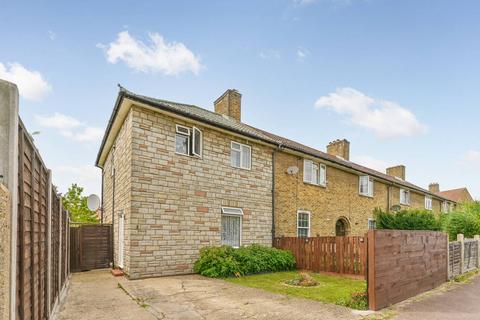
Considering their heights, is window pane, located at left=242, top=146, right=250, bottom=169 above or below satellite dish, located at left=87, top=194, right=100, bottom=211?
above

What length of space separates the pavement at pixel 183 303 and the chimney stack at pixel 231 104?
34.8ft

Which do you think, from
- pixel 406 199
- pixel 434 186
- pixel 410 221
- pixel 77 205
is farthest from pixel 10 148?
pixel 434 186

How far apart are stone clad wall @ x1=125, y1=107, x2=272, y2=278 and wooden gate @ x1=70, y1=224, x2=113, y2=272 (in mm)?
3851

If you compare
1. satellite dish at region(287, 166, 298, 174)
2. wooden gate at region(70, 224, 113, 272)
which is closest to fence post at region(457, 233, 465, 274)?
satellite dish at region(287, 166, 298, 174)

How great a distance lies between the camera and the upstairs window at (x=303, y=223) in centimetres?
1650

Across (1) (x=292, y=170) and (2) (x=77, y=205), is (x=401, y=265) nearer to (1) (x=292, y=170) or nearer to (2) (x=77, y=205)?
(1) (x=292, y=170)

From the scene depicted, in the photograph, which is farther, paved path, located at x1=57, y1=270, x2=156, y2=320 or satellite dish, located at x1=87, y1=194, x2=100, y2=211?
satellite dish, located at x1=87, y1=194, x2=100, y2=211

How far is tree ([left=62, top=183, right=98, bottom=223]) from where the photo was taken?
2166 cm

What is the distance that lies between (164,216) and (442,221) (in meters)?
15.4

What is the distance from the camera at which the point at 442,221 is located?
18203mm

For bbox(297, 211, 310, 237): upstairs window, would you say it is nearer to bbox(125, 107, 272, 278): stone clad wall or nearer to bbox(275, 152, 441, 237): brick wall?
bbox(275, 152, 441, 237): brick wall

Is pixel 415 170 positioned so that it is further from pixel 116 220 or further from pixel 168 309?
pixel 168 309

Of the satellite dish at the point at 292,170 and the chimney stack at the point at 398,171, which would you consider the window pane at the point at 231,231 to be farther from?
the chimney stack at the point at 398,171

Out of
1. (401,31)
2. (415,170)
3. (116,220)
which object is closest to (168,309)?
(116,220)
